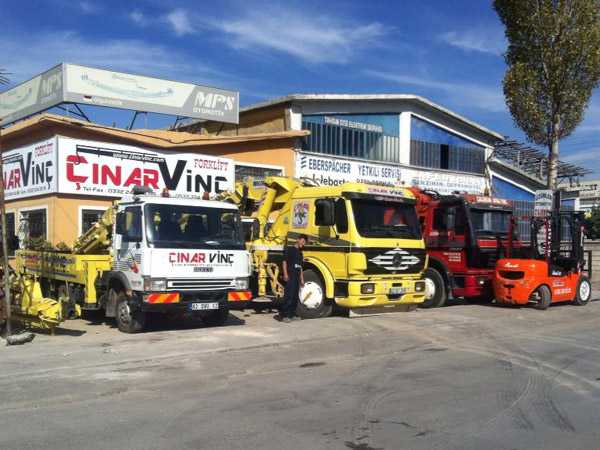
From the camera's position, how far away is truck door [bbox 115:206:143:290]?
11.4 meters

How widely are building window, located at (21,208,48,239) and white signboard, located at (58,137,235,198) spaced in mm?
1385

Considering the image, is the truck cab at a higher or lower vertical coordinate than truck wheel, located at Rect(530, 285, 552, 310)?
higher

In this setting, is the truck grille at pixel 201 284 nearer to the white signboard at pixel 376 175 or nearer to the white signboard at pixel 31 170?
the white signboard at pixel 31 170

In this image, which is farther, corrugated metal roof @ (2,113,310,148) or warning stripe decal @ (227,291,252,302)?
corrugated metal roof @ (2,113,310,148)

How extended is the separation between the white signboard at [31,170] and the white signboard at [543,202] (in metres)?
12.8

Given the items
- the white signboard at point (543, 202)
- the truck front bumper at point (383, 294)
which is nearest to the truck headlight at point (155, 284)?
the truck front bumper at point (383, 294)

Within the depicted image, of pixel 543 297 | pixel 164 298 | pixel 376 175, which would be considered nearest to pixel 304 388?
pixel 164 298

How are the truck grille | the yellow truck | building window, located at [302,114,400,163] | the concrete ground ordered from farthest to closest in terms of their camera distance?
1. building window, located at [302,114,400,163]
2. the yellow truck
3. the truck grille
4. the concrete ground

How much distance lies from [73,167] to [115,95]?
3549mm

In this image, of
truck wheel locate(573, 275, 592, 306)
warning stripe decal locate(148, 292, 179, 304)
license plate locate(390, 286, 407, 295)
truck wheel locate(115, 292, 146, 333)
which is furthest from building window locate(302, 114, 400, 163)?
warning stripe decal locate(148, 292, 179, 304)

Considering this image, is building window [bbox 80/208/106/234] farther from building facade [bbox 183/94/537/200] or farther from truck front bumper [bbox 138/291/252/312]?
building facade [bbox 183/94/537/200]

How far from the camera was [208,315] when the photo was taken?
13.0 metres

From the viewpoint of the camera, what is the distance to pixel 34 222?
731 inches

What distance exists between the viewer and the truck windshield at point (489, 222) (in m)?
16.3
